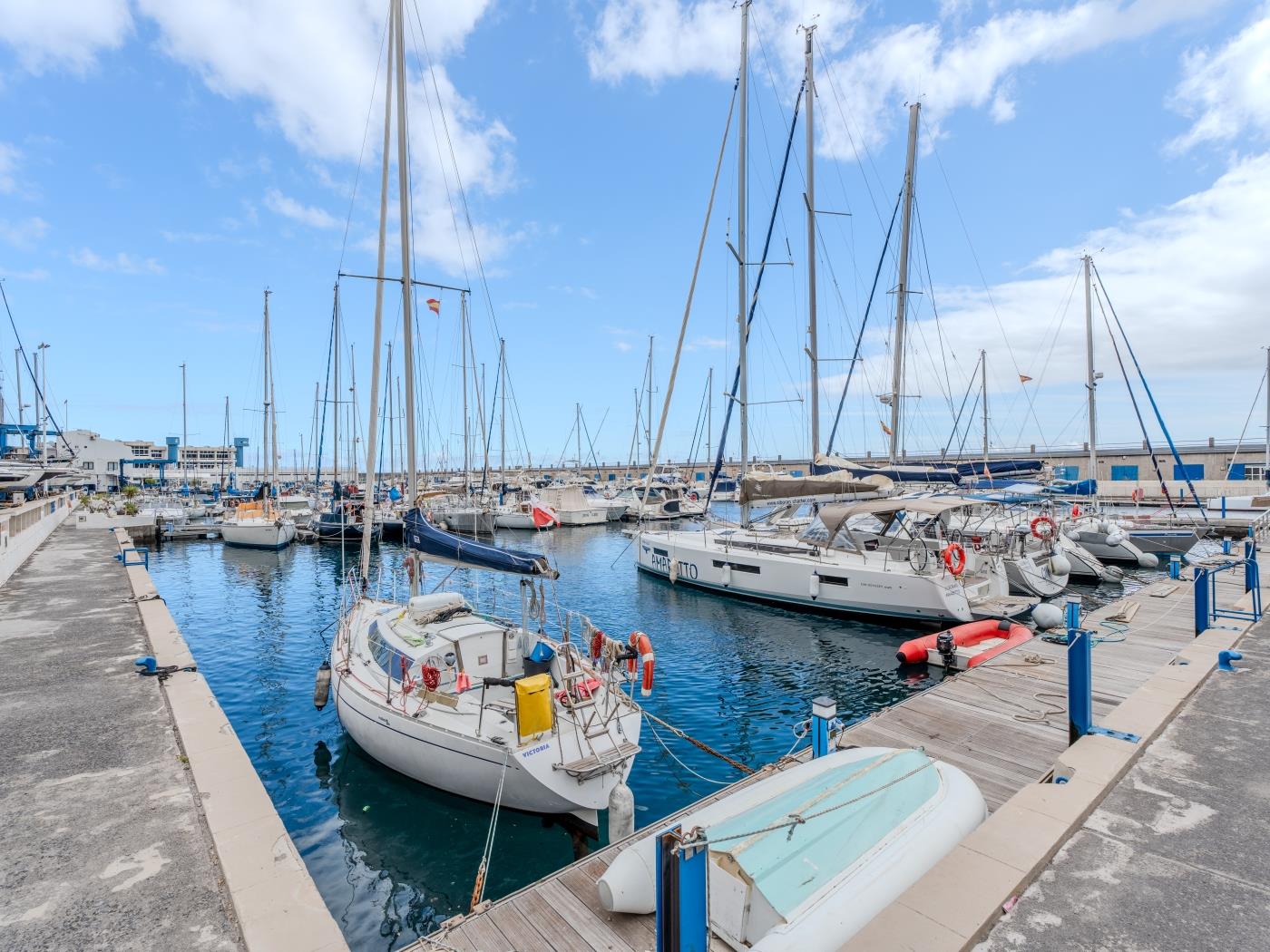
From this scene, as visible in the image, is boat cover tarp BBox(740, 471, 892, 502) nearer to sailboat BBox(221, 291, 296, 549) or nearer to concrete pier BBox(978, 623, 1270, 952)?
concrete pier BBox(978, 623, 1270, 952)

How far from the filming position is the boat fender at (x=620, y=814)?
7.25m

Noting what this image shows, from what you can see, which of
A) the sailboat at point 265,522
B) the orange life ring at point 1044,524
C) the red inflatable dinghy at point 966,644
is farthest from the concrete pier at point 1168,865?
the sailboat at point 265,522

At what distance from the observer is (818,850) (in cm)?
514

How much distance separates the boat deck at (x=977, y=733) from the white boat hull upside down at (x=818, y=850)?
0.40 metres

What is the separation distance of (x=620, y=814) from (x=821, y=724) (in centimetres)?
267

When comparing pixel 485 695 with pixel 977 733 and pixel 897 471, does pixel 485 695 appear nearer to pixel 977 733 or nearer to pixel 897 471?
pixel 977 733

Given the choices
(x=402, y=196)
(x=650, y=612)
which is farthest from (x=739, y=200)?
(x=650, y=612)

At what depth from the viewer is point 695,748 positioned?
38.1 ft

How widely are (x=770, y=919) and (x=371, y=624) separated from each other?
31.7 ft

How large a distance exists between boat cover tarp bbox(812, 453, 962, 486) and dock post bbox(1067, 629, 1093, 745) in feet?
60.5

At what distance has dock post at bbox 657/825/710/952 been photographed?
152 inches

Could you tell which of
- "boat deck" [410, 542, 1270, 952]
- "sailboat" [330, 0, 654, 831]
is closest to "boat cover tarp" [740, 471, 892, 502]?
"boat deck" [410, 542, 1270, 952]

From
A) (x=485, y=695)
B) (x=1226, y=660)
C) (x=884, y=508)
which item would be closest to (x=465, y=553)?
(x=485, y=695)

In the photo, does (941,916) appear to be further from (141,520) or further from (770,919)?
(141,520)
